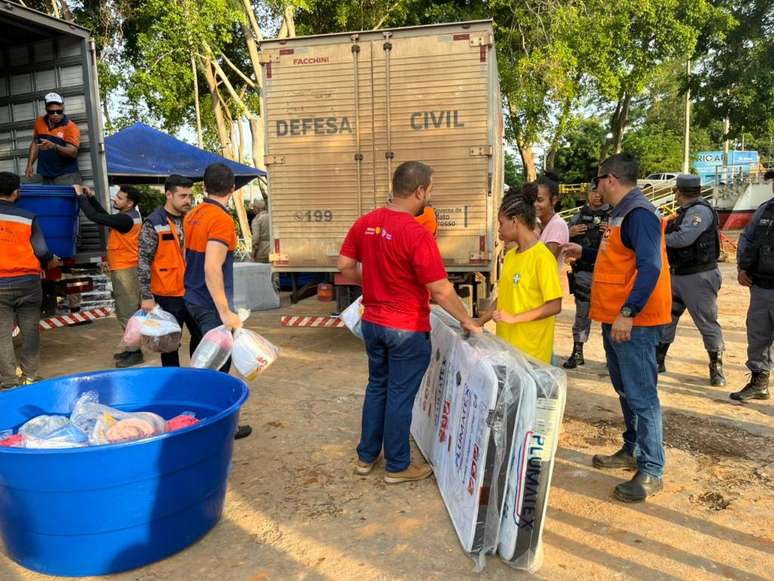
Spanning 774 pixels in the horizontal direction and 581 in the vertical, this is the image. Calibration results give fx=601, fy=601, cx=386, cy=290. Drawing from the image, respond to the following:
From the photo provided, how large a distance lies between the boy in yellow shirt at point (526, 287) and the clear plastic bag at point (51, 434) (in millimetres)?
2266

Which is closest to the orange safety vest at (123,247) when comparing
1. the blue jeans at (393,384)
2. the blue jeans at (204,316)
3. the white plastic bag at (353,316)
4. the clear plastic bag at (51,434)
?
the blue jeans at (204,316)

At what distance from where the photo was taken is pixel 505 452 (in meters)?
2.78

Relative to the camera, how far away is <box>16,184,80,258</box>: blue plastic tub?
19.6ft

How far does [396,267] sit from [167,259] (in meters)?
2.29

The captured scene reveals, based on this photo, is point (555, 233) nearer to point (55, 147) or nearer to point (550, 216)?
point (550, 216)

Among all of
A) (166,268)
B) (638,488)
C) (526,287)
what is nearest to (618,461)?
(638,488)

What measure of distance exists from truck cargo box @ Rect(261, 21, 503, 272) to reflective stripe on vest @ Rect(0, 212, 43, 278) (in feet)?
9.01

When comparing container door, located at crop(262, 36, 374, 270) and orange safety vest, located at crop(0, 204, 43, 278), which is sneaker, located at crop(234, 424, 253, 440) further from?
container door, located at crop(262, 36, 374, 270)

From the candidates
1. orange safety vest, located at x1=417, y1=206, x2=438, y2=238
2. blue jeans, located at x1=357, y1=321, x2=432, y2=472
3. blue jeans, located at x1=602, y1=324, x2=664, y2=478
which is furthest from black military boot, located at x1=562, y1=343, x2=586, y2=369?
blue jeans, located at x1=357, y1=321, x2=432, y2=472

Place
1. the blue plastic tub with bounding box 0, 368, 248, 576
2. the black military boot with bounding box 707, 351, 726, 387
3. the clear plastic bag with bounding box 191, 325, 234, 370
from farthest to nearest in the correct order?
the black military boot with bounding box 707, 351, 726, 387 < the clear plastic bag with bounding box 191, 325, 234, 370 < the blue plastic tub with bounding box 0, 368, 248, 576

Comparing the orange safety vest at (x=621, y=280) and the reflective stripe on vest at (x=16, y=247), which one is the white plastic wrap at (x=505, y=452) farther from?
the reflective stripe on vest at (x=16, y=247)

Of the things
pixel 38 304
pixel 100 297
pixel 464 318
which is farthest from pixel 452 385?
pixel 100 297

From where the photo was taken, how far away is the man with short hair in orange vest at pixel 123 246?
20.5ft

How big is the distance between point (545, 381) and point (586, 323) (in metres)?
3.56
